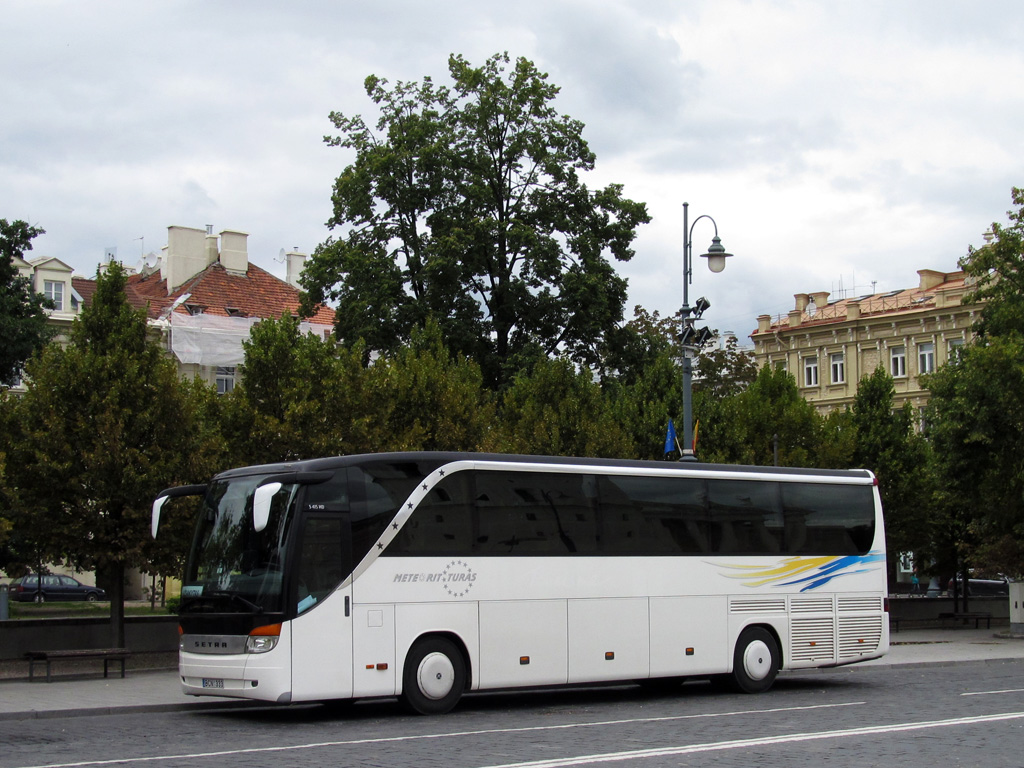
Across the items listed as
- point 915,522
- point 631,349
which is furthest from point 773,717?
point 631,349

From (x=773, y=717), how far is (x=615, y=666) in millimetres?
3037

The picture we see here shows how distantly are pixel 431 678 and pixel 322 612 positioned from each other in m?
1.75

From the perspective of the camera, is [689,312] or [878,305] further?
[878,305]

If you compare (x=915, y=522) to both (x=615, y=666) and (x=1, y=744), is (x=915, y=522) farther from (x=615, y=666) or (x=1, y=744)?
(x=1, y=744)

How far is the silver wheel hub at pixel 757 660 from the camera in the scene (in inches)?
754

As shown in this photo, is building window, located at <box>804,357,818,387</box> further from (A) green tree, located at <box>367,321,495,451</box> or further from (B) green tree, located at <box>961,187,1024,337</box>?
(A) green tree, located at <box>367,321,495,451</box>

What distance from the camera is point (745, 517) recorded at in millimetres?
19250

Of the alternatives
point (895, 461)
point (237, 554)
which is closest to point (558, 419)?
point (895, 461)

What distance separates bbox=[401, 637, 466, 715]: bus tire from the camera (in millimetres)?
15680

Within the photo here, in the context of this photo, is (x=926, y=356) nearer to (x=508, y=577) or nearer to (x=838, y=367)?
(x=838, y=367)

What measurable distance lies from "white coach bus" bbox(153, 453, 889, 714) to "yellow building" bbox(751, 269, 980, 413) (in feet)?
158

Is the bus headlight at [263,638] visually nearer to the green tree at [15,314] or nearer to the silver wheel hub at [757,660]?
the silver wheel hub at [757,660]

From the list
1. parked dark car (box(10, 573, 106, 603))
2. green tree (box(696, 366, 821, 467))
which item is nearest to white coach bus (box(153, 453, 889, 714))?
green tree (box(696, 366, 821, 467))

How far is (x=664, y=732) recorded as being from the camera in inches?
529
